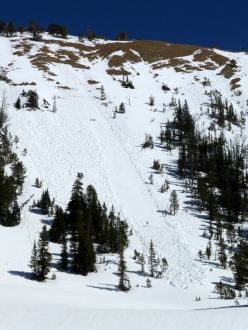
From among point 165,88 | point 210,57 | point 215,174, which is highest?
A: point 210,57

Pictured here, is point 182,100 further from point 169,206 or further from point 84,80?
point 169,206

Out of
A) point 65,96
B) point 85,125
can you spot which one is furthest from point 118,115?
point 65,96

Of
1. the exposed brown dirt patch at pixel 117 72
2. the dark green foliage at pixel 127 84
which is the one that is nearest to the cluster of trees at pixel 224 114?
the dark green foliage at pixel 127 84

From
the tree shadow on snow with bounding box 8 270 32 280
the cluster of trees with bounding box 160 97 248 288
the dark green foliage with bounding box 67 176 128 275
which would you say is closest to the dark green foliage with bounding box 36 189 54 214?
the dark green foliage with bounding box 67 176 128 275

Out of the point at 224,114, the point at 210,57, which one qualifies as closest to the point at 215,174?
the point at 224,114

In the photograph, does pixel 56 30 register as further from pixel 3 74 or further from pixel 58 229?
pixel 58 229

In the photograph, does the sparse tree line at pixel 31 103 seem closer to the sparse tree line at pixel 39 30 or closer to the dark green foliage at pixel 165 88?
the dark green foliage at pixel 165 88

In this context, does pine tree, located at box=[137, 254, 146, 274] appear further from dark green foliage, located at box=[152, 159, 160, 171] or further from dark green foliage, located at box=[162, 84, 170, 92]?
dark green foliage, located at box=[162, 84, 170, 92]
